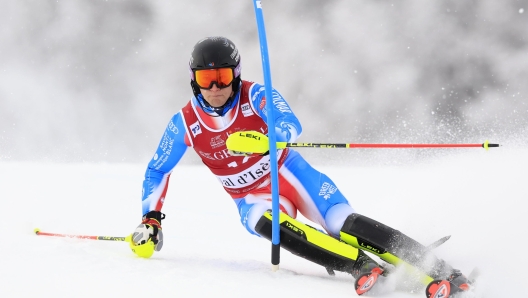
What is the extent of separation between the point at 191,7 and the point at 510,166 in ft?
25.9

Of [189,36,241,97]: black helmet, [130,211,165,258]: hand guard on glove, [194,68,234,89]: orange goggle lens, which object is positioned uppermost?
[189,36,241,97]: black helmet

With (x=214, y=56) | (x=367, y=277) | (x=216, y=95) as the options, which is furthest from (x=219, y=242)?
(x=367, y=277)

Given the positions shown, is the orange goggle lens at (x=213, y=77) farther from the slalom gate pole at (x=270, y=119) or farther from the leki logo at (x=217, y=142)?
the slalom gate pole at (x=270, y=119)

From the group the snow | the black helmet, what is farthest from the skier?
the snow

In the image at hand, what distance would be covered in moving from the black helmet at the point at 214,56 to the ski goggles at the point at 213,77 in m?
0.02

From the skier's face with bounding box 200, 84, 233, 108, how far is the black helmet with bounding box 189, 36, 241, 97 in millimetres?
46

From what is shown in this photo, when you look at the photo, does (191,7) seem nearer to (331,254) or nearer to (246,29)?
(246,29)

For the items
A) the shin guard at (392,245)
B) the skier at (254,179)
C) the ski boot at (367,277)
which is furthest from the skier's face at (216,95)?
the ski boot at (367,277)

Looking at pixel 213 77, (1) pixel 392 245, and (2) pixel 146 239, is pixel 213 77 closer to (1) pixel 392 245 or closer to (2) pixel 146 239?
(2) pixel 146 239

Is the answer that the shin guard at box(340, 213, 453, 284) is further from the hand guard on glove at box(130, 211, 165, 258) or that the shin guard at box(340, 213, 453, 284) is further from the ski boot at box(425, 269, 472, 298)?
the hand guard on glove at box(130, 211, 165, 258)

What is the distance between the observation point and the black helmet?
2814 mm

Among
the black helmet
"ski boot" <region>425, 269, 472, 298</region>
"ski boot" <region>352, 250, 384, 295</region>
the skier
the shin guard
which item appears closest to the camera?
"ski boot" <region>425, 269, 472, 298</region>

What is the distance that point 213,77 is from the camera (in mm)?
2828

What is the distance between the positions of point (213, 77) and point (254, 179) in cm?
63
